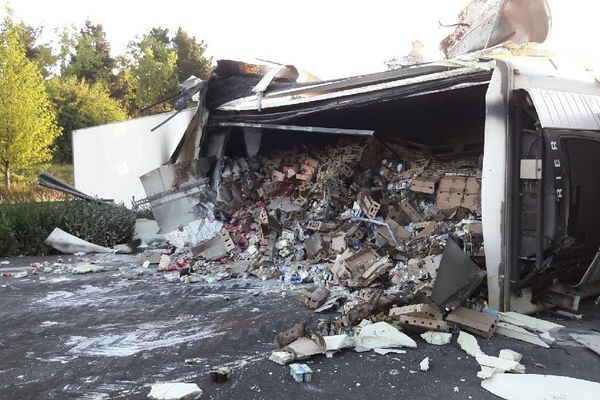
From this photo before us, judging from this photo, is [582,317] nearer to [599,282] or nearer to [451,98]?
[599,282]

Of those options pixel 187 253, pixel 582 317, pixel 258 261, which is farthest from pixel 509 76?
pixel 187 253

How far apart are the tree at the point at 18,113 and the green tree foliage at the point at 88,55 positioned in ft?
56.1

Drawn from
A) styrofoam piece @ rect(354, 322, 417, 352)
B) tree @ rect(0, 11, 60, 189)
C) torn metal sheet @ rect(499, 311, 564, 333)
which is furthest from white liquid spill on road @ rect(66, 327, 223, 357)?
tree @ rect(0, 11, 60, 189)

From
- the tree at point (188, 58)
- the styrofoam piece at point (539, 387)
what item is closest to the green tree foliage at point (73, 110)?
the tree at point (188, 58)

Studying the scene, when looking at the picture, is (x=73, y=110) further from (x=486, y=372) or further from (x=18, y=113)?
(x=486, y=372)

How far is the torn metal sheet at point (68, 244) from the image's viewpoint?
869 cm

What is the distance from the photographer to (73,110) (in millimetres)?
24359

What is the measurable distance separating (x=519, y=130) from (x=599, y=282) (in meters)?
2.38

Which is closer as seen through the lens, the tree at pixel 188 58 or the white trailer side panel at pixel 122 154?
the white trailer side panel at pixel 122 154

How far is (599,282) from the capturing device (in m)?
5.43

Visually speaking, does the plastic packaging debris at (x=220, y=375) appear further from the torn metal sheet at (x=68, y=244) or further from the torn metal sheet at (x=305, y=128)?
the torn metal sheet at (x=68, y=244)

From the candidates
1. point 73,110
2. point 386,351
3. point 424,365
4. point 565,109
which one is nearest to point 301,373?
point 386,351

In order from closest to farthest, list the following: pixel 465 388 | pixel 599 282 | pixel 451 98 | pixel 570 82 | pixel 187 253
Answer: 1. pixel 465 388
2. pixel 570 82
3. pixel 599 282
4. pixel 451 98
5. pixel 187 253

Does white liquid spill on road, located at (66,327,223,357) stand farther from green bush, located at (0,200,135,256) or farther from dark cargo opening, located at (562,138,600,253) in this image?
green bush, located at (0,200,135,256)
